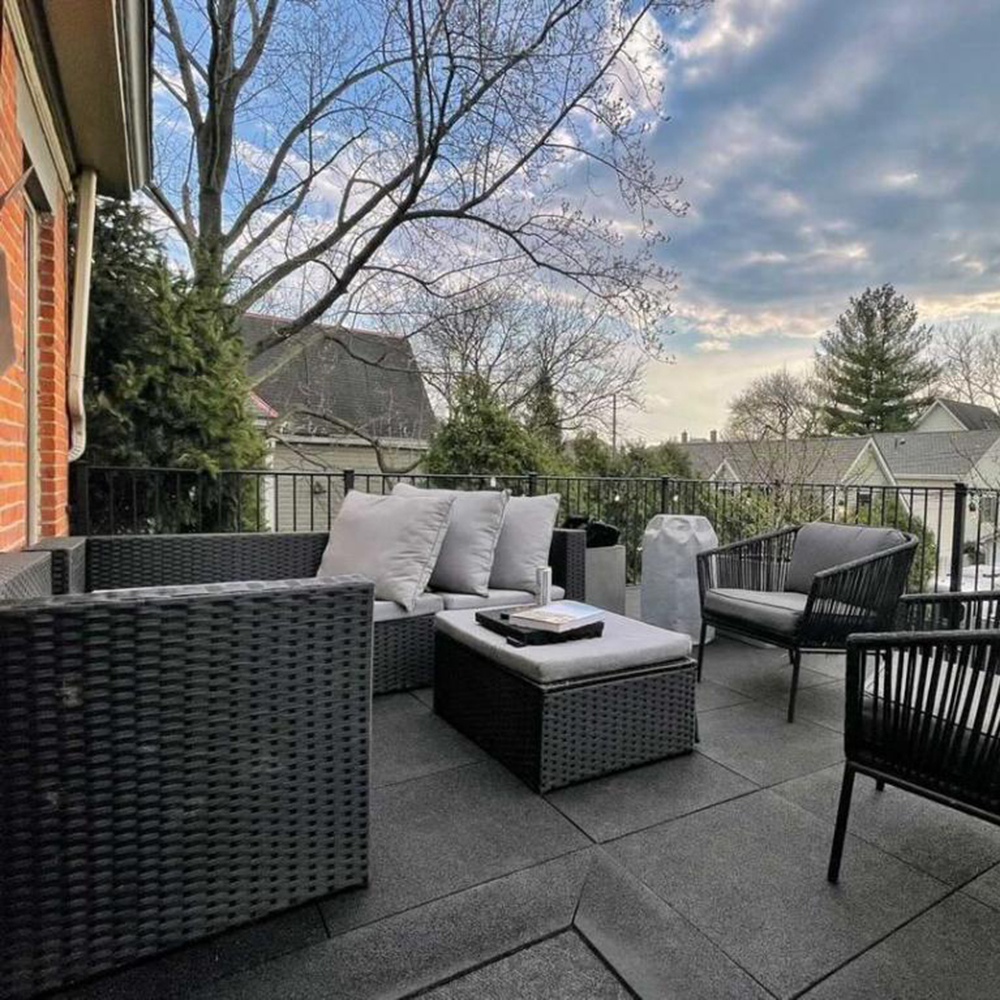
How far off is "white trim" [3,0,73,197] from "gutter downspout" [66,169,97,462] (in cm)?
9

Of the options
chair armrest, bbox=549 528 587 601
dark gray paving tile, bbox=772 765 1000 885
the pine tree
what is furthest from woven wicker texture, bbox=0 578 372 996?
the pine tree

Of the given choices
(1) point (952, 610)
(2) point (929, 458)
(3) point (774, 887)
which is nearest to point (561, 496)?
(1) point (952, 610)

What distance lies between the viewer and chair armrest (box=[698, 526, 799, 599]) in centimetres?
339

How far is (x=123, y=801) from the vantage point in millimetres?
1220

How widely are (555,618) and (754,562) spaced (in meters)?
1.69

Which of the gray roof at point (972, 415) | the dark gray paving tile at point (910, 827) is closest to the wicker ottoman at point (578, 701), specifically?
the dark gray paving tile at point (910, 827)

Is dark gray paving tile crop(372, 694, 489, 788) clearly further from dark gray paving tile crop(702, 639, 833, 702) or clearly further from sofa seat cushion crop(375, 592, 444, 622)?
dark gray paving tile crop(702, 639, 833, 702)

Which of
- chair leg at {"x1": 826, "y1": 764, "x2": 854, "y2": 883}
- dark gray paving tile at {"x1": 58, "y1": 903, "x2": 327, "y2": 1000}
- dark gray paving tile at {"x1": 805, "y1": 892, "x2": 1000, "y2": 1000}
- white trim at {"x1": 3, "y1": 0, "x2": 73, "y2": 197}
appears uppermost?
white trim at {"x1": 3, "y1": 0, "x2": 73, "y2": 197}

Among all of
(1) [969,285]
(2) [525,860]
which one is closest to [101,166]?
(2) [525,860]

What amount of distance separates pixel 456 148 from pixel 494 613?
225 inches

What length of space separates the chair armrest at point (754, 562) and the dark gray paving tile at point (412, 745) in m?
1.63

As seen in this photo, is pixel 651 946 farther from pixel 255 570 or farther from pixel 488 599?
pixel 255 570

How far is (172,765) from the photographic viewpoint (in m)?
1.27

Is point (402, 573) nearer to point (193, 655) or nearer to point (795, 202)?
point (193, 655)
